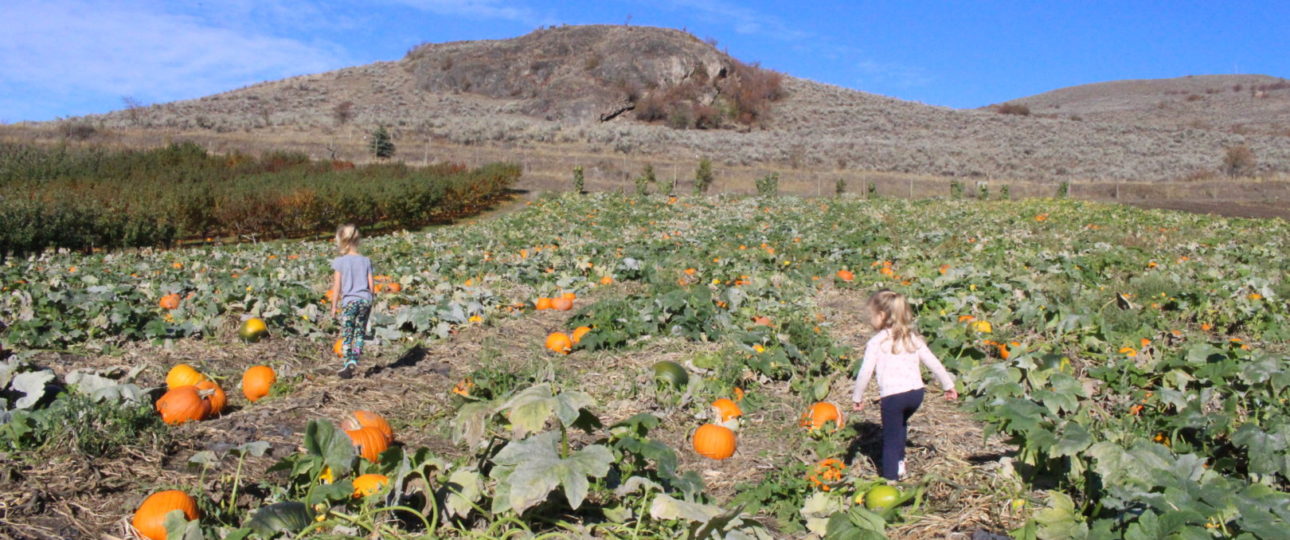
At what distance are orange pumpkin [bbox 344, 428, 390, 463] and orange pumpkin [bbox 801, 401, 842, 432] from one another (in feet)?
7.93

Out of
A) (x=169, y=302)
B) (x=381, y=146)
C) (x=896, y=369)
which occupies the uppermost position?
(x=381, y=146)

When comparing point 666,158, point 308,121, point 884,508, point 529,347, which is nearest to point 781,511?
point 884,508

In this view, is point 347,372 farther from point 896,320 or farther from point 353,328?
point 896,320

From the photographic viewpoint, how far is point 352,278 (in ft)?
20.3

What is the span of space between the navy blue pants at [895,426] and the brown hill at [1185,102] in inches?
3098

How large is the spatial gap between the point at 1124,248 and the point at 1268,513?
11618 millimetres

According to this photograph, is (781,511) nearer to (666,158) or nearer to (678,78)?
(666,158)

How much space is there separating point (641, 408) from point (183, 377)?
2950 millimetres

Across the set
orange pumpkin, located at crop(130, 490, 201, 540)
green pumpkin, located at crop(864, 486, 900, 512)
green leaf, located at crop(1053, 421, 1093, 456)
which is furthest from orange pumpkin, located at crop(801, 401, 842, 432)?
orange pumpkin, located at crop(130, 490, 201, 540)

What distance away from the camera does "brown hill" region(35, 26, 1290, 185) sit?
2050 inches

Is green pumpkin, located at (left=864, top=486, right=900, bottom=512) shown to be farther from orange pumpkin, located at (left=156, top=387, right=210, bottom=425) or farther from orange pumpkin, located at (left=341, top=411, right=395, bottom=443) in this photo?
orange pumpkin, located at (left=156, top=387, right=210, bottom=425)

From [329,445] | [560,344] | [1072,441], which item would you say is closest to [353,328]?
[560,344]

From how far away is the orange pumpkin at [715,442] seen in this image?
4.53 meters

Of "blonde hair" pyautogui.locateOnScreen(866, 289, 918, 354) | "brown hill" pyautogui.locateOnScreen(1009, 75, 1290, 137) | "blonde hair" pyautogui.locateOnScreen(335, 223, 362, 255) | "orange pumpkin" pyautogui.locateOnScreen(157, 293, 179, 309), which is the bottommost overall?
"orange pumpkin" pyautogui.locateOnScreen(157, 293, 179, 309)
